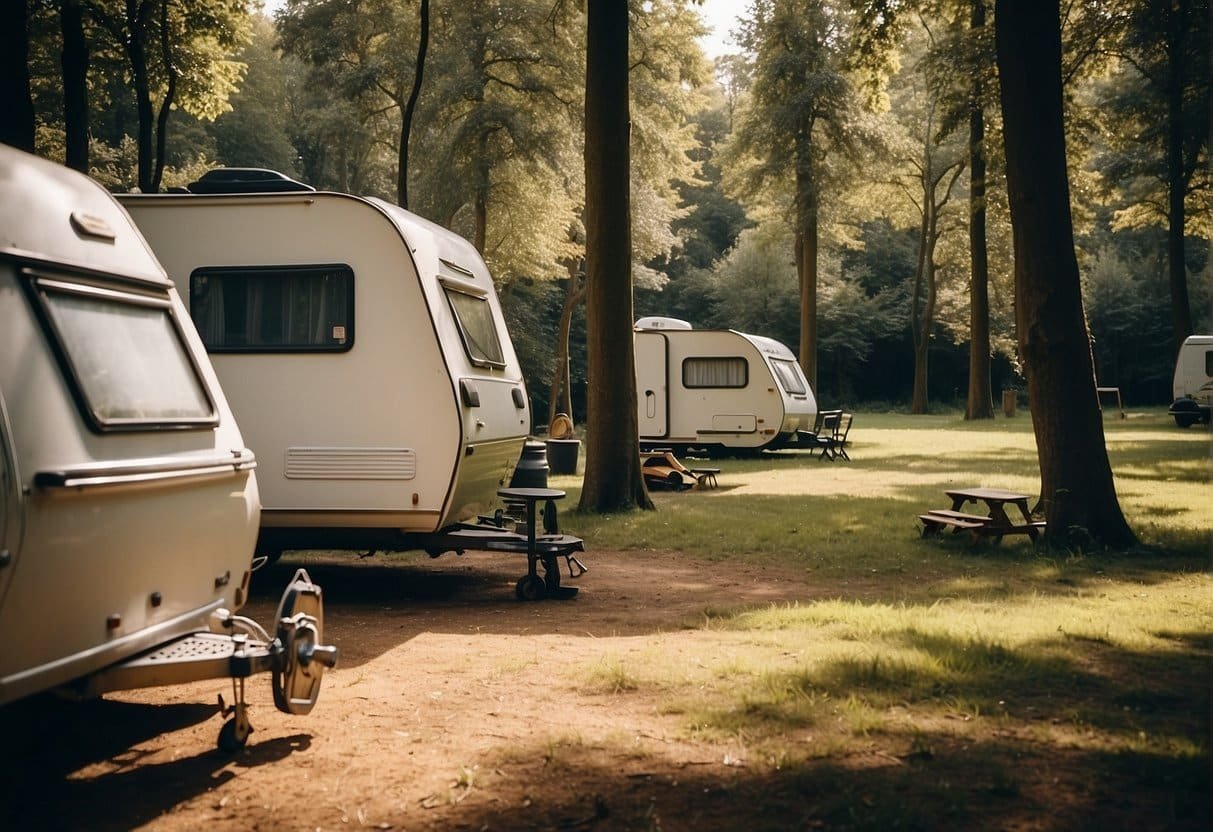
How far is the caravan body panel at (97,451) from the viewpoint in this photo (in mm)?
3555

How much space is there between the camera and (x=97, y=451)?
3.91 metres

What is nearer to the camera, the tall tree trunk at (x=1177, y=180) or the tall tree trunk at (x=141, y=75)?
the tall tree trunk at (x=141, y=75)

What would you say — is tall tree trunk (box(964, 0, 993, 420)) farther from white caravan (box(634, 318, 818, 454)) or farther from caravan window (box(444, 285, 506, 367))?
caravan window (box(444, 285, 506, 367))

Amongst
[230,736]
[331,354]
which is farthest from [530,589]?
[230,736]

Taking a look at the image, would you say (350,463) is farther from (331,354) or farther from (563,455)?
(563,455)

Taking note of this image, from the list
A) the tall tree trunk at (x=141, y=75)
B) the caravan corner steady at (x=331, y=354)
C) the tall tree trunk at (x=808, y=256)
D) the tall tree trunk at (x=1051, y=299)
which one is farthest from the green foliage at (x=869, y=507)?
the tall tree trunk at (x=141, y=75)

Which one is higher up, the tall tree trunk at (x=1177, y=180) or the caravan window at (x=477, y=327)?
the tall tree trunk at (x=1177, y=180)

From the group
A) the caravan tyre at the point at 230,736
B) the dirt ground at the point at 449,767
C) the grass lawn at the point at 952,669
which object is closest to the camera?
the dirt ground at the point at 449,767

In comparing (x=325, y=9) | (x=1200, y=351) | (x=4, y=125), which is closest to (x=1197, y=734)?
(x=4, y=125)

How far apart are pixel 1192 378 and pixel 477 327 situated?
92.7 feet

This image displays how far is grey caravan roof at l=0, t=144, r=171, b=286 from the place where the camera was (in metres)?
3.91

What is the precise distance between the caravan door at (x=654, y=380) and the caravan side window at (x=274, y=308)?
581 inches

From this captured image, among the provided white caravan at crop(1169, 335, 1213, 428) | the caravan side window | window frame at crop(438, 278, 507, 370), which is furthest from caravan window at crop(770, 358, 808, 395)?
the caravan side window

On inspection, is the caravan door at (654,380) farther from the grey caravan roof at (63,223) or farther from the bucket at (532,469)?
the grey caravan roof at (63,223)
